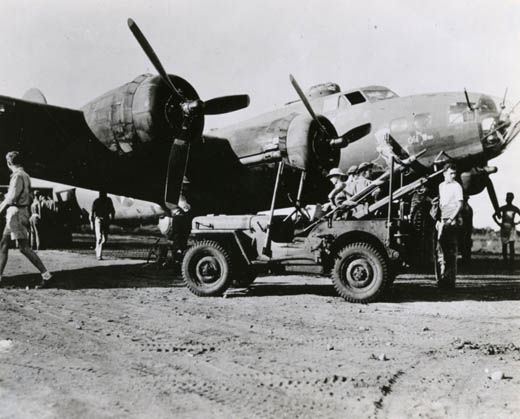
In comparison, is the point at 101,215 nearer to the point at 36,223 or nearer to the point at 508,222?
the point at 36,223

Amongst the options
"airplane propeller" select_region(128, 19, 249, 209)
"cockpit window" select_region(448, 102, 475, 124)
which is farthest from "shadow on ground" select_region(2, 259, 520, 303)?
"cockpit window" select_region(448, 102, 475, 124)

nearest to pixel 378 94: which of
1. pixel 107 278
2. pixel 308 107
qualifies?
pixel 308 107

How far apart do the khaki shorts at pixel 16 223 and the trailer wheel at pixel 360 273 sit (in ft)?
14.3

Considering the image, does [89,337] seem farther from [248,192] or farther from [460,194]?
[248,192]

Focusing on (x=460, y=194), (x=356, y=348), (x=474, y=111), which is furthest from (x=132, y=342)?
(x=474, y=111)

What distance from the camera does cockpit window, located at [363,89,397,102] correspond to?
11.0 m

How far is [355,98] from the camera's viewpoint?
11219 mm

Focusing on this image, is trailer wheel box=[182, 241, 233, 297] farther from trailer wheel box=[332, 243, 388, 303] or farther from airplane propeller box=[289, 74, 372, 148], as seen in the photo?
airplane propeller box=[289, 74, 372, 148]

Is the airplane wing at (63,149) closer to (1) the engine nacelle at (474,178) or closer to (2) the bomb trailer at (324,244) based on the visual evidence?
(2) the bomb trailer at (324,244)

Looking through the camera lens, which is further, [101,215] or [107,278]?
[101,215]

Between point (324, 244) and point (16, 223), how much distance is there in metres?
4.27

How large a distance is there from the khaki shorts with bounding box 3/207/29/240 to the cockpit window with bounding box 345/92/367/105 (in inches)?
282

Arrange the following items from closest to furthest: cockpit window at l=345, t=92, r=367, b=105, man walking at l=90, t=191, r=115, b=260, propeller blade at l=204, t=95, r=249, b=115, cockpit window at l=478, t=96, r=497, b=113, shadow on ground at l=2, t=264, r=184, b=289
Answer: shadow on ground at l=2, t=264, r=184, b=289 → cockpit window at l=478, t=96, r=497, b=113 → propeller blade at l=204, t=95, r=249, b=115 → cockpit window at l=345, t=92, r=367, b=105 → man walking at l=90, t=191, r=115, b=260

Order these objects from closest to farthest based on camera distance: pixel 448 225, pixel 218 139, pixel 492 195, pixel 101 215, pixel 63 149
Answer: pixel 448 225
pixel 63 149
pixel 218 139
pixel 492 195
pixel 101 215
